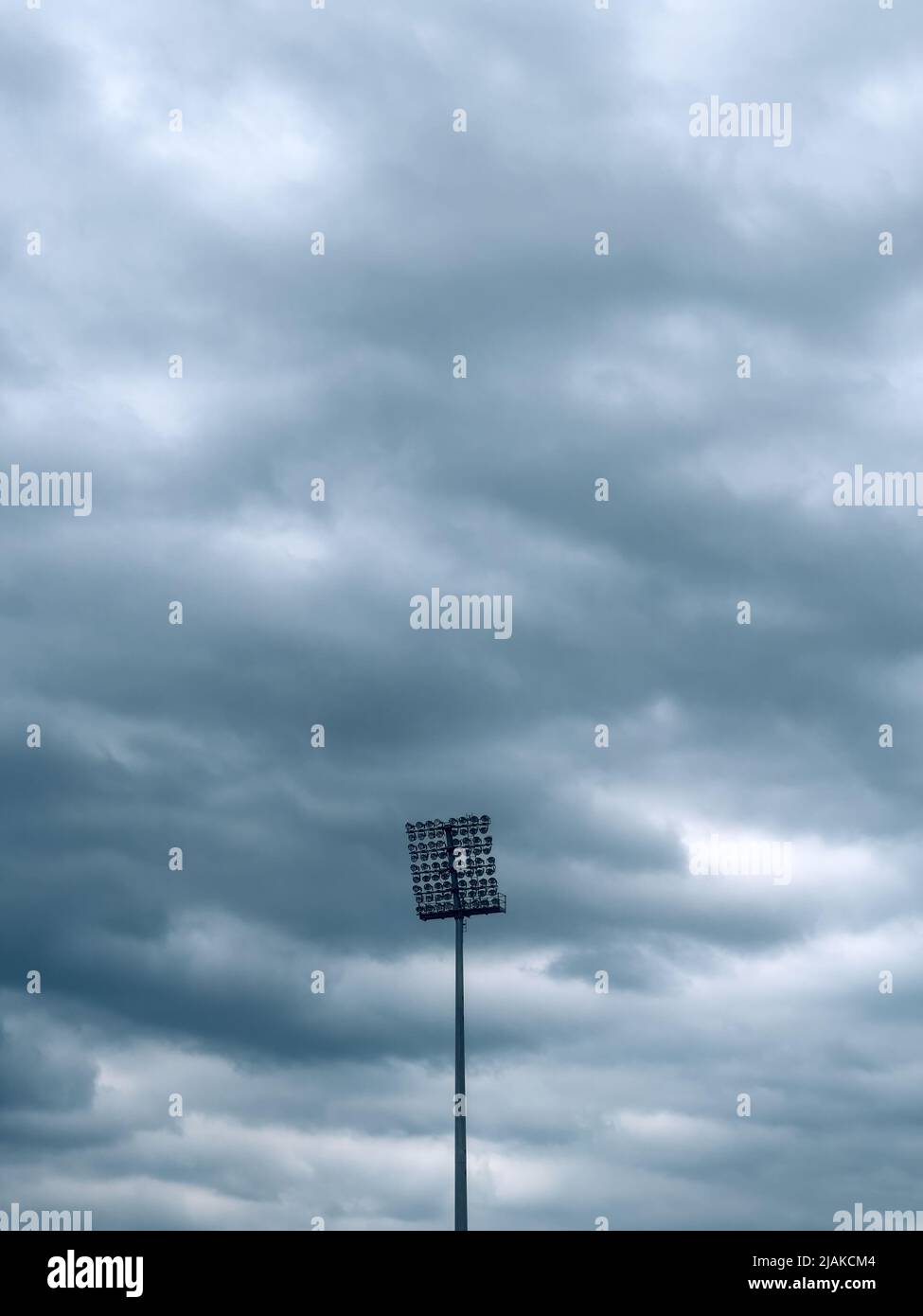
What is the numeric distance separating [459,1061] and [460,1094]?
1519 mm

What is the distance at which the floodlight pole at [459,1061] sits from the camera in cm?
8731

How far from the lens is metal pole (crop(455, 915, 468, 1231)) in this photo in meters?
87.1

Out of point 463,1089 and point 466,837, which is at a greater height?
point 466,837

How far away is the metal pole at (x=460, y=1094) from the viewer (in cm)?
8706

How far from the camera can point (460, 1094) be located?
89750 millimetres

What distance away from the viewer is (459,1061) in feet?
295

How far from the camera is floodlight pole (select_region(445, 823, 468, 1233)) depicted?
87312 millimetres
